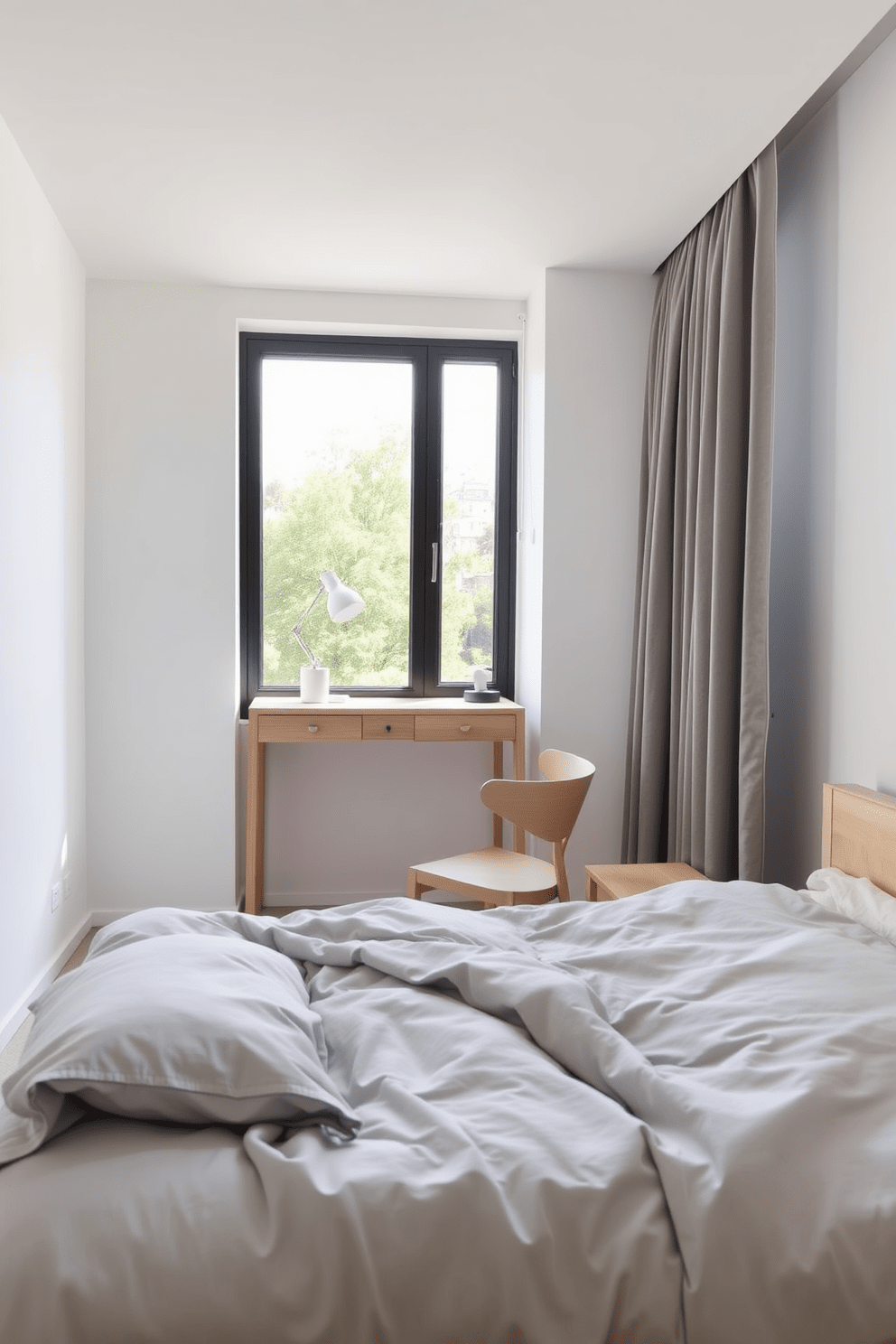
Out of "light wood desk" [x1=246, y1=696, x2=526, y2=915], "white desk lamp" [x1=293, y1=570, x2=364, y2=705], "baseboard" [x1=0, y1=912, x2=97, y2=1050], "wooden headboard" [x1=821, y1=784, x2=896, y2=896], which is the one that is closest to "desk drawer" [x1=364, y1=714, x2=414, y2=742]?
"light wood desk" [x1=246, y1=696, x2=526, y2=915]

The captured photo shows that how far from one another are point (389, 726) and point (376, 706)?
99 millimetres

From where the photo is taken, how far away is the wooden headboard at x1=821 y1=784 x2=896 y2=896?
2.00 meters

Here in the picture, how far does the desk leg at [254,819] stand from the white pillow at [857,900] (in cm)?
198

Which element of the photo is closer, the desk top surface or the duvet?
the duvet

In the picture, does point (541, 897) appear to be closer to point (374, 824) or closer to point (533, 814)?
point (533, 814)

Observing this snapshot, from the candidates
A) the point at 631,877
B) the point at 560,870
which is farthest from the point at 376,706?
the point at 631,877

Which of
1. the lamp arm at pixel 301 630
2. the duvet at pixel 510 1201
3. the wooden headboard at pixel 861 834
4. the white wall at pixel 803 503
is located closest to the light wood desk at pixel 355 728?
the lamp arm at pixel 301 630

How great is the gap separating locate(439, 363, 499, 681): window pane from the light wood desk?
0.51 metres

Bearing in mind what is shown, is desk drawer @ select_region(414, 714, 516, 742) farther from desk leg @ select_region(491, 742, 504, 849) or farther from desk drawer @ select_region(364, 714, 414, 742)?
desk leg @ select_region(491, 742, 504, 849)

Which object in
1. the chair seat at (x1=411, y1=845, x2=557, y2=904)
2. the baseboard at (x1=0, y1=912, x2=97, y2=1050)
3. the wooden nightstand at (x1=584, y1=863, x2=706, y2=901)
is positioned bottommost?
the baseboard at (x1=0, y1=912, x2=97, y2=1050)

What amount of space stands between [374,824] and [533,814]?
1.23 metres

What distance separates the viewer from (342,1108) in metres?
1.10

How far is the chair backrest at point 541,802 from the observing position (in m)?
2.74

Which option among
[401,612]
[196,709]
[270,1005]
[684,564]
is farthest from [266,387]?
[270,1005]
